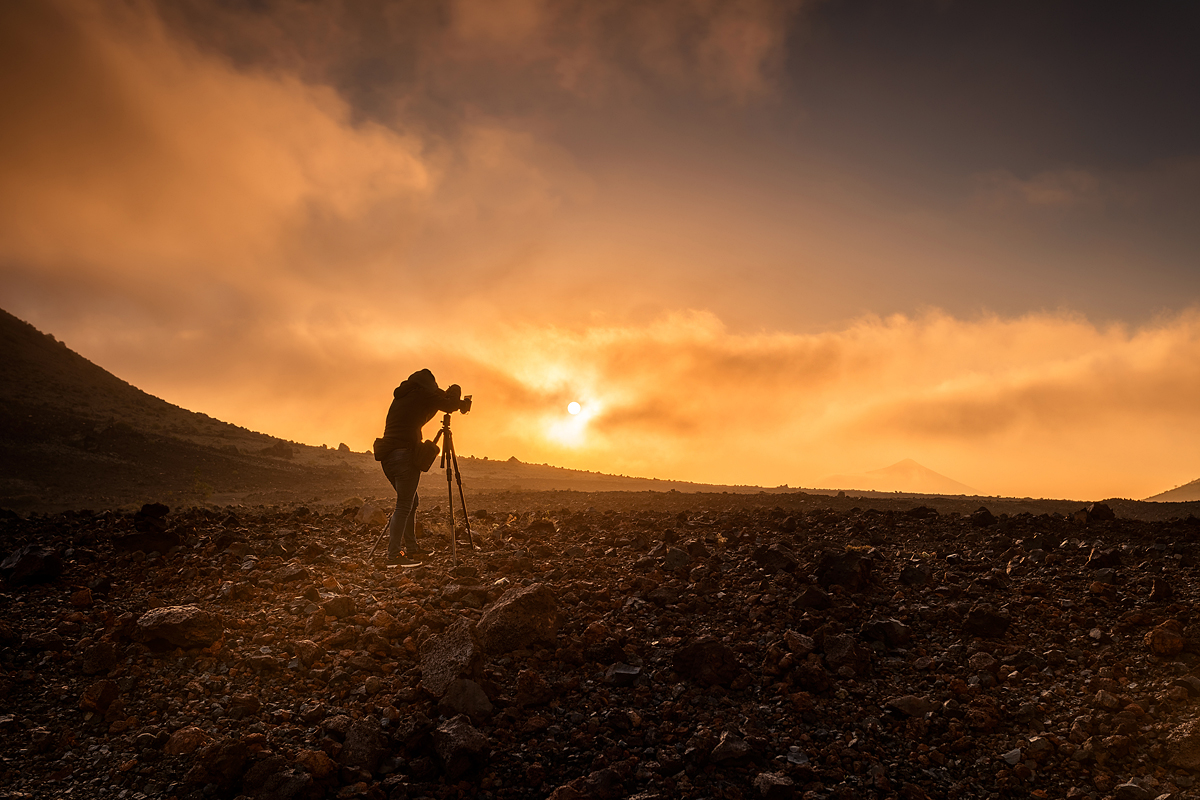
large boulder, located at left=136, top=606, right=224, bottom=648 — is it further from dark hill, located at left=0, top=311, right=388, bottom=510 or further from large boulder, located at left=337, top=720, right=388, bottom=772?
dark hill, located at left=0, top=311, right=388, bottom=510

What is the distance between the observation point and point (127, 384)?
50938mm

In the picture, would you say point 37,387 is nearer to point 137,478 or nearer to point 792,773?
point 137,478

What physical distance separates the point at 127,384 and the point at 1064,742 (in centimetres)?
6386

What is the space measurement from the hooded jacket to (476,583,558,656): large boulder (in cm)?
412

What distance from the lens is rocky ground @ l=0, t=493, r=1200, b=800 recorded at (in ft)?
15.4

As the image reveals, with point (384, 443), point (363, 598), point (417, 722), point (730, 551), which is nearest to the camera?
point (417, 722)

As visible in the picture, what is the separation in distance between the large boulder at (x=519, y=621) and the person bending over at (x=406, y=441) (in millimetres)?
3591

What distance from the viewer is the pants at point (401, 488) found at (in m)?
9.82

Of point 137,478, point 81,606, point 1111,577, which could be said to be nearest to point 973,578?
point 1111,577

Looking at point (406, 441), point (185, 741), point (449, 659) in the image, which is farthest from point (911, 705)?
point (406, 441)

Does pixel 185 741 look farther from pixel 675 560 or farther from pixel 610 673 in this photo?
pixel 675 560

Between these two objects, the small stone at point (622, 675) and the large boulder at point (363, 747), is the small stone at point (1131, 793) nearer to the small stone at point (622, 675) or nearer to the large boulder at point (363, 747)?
the small stone at point (622, 675)

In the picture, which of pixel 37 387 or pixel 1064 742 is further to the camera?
pixel 37 387

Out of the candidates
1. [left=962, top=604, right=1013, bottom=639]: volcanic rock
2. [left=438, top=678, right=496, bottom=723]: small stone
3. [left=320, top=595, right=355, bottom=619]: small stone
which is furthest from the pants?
[left=962, top=604, right=1013, bottom=639]: volcanic rock
